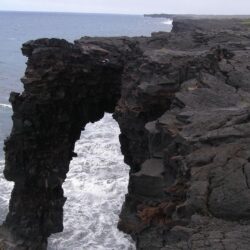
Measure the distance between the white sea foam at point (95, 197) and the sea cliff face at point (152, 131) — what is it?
2.42 meters

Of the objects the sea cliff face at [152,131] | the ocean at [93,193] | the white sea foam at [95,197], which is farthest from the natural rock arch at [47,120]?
the ocean at [93,193]

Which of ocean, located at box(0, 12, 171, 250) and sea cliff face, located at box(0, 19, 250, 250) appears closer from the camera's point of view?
sea cliff face, located at box(0, 19, 250, 250)

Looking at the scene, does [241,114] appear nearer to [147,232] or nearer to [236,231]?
[147,232]

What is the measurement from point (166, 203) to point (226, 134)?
2445 mm

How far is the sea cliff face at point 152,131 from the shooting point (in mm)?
11164

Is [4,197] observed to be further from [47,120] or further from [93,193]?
[47,120]

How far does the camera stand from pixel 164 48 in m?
25.3

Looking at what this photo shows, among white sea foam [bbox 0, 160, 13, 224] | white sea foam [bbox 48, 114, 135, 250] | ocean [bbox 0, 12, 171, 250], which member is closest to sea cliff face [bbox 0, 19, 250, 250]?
white sea foam [bbox 48, 114, 135, 250]

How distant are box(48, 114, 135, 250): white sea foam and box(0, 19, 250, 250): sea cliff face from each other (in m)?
2.42

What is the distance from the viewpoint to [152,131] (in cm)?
1616

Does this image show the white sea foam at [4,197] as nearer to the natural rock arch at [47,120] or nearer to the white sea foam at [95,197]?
the white sea foam at [95,197]

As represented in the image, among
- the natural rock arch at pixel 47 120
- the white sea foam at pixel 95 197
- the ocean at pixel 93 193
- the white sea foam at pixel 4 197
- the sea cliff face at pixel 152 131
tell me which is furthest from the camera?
the white sea foam at pixel 4 197

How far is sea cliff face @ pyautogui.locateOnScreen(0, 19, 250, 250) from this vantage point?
36.6 ft

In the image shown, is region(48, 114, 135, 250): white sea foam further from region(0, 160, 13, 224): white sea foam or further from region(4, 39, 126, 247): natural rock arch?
region(0, 160, 13, 224): white sea foam
